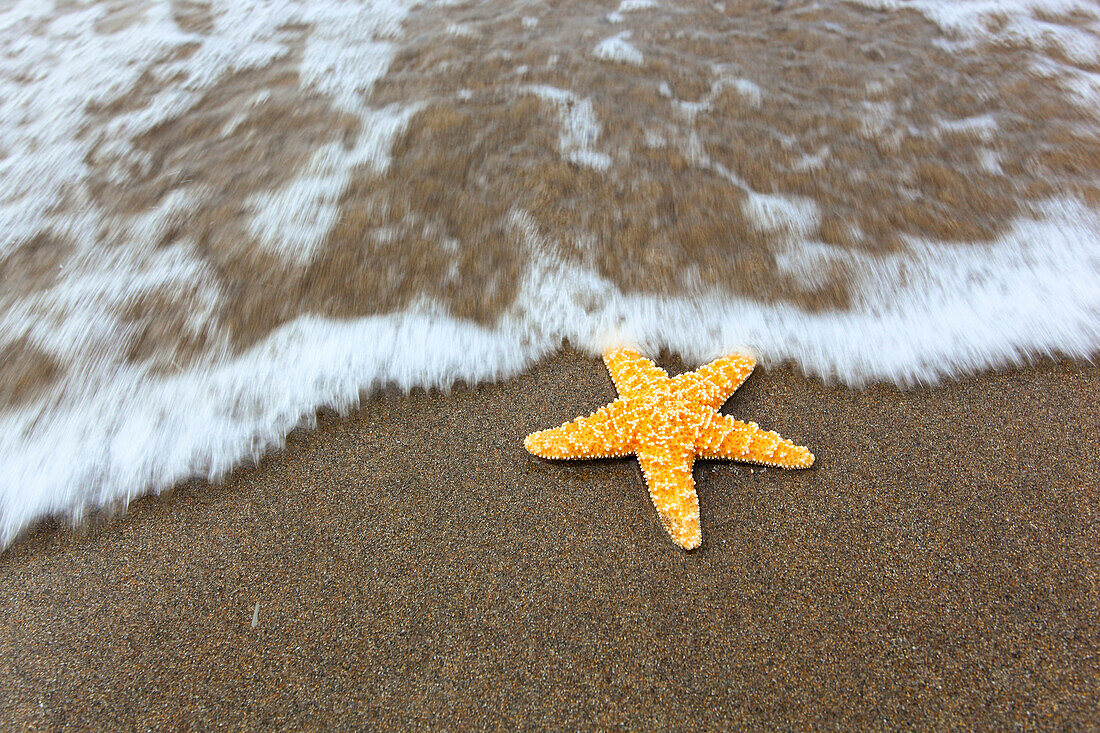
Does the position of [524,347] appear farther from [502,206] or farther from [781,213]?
[781,213]

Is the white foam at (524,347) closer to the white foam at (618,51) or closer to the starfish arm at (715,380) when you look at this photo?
the starfish arm at (715,380)

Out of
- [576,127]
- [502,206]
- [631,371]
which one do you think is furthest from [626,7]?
[631,371]

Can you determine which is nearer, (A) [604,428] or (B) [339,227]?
(A) [604,428]

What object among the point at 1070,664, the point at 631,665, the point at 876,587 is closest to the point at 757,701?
the point at 631,665

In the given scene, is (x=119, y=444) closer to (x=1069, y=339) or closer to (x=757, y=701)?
(x=757, y=701)

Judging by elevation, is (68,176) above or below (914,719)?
above

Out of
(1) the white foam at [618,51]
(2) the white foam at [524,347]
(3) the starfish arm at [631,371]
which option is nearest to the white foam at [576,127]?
(1) the white foam at [618,51]
